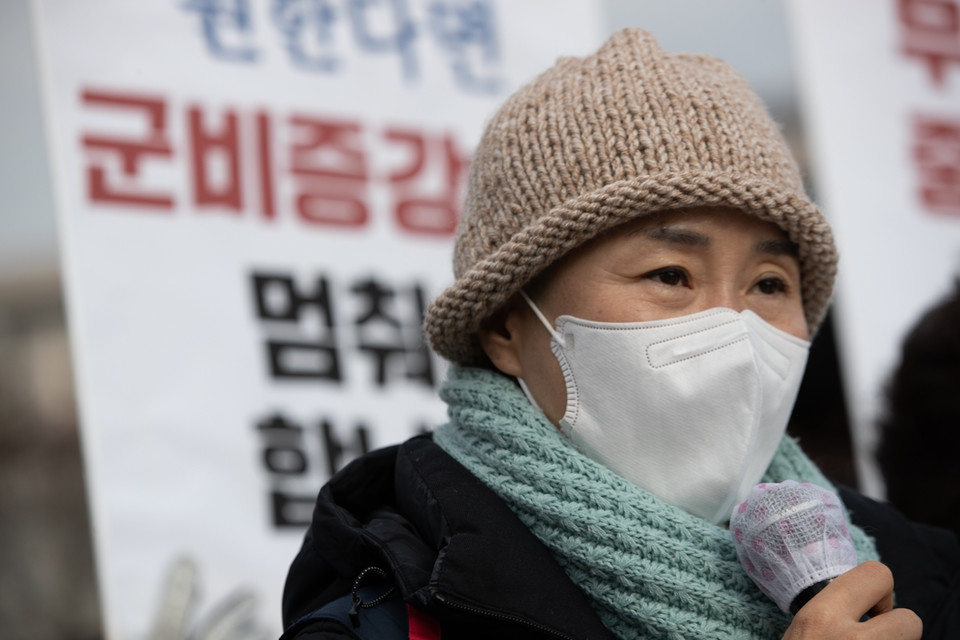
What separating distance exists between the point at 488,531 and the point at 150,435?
51.7 inches

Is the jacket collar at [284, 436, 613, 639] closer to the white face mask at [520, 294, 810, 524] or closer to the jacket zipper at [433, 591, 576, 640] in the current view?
the jacket zipper at [433, 591, 576, 640]

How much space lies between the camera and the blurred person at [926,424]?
263 cm

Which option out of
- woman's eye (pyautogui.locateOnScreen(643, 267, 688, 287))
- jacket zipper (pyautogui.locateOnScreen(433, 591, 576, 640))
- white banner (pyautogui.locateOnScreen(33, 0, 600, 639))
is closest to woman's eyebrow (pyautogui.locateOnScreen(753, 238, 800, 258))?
woman's eye (pyautogui.locateOnScreen(643, 267, 688, 287))

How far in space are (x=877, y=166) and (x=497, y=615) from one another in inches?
103

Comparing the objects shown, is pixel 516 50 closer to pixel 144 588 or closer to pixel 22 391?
pixel 144 588

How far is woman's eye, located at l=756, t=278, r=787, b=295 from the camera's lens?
1778 millimetres

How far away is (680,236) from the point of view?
1686mm

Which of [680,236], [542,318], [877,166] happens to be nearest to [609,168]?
[680,236]

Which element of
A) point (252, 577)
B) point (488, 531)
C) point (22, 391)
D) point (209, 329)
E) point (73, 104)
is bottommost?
point (22, 391)

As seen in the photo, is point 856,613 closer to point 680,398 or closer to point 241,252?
point 680,398

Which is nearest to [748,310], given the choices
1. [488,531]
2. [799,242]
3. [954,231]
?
[799,242]

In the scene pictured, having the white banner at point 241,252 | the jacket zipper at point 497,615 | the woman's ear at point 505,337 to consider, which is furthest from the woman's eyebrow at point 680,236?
the white banner at point 241,252

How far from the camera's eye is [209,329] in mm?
2785

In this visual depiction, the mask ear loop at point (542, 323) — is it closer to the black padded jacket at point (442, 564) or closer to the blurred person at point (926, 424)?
the black padded jacket at point (442, 564)
